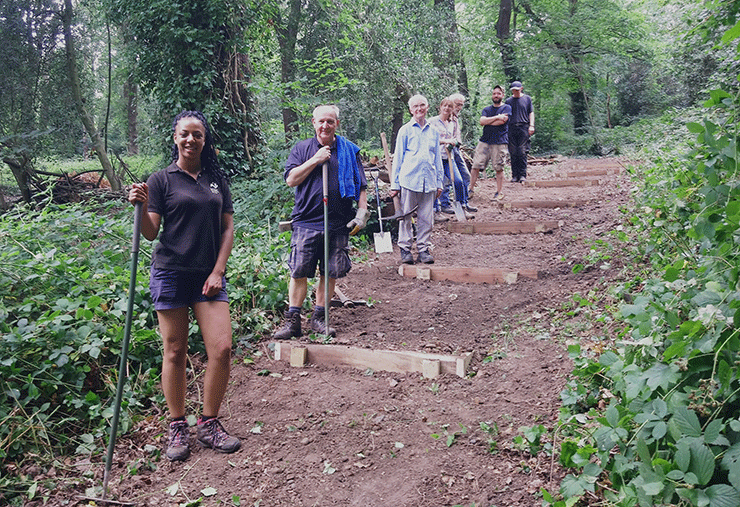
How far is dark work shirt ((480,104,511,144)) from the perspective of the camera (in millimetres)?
9742

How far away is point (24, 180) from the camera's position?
1184 cm

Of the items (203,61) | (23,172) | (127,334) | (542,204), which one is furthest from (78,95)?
(127,334)

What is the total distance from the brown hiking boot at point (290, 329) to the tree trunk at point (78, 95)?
9.62 m

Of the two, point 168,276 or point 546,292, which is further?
point 546,292

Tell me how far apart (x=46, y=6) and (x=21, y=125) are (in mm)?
2889

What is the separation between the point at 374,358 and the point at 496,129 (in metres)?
6.58

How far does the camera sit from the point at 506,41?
2266cm

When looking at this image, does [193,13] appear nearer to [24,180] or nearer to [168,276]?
[24,180]

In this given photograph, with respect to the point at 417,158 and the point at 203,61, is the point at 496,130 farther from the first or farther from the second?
the point at 203,61

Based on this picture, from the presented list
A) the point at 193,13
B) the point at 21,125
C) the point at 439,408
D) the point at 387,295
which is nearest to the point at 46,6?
the point at 21,125

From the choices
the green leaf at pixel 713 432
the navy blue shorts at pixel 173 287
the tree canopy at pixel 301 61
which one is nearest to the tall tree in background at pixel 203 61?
the tree canopy at pixel 301 61

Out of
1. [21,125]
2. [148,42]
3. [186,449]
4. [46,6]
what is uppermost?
[46,6]

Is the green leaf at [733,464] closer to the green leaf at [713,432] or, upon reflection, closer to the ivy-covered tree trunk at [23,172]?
the green leaf at [713,432]

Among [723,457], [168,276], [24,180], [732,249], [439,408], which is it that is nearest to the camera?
[723,457]
